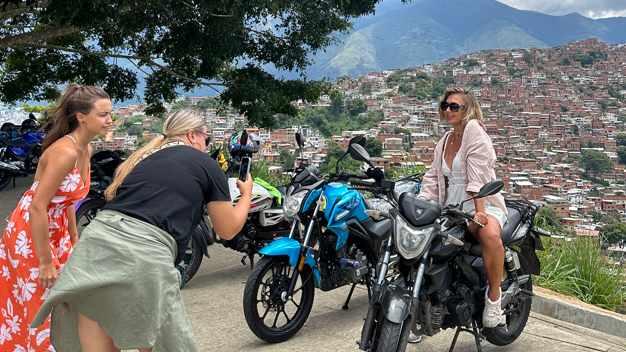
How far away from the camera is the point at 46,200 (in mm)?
2875

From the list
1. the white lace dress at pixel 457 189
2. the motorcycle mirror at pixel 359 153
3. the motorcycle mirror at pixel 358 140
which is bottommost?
the white lace dress at pixel 457 189

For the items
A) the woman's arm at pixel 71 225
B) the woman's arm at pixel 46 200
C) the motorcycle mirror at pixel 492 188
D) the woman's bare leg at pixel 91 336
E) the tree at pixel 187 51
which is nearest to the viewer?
the woman's bare leg at pixel 91 336

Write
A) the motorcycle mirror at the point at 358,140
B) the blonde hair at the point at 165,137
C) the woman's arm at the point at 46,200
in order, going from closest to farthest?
1. the blonde hair at the point at 165,137
2. the woman's arm at the point at 46,200
3. the motorcycle mirror at the point at 358,140

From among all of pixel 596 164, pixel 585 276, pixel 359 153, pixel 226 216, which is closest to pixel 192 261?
pixel 359 153

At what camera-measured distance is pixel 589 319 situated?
4746mm

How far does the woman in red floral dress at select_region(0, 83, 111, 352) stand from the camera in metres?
2.96

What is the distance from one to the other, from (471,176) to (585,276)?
2721 millimetres

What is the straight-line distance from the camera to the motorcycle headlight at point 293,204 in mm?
4535

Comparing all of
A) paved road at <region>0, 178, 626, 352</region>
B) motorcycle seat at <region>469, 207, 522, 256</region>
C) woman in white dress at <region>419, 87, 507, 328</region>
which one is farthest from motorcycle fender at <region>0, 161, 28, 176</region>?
motorcycle seat at <region>469, 207, 522, 256</region>

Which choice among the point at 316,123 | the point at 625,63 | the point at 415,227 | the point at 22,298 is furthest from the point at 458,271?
the point at 625,63

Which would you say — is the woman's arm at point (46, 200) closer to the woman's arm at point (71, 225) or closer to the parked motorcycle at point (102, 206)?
the woman's arm at point (71, 225)

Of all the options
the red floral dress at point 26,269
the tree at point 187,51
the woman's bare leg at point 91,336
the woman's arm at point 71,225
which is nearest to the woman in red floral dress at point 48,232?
the red floral dress at point 26,269

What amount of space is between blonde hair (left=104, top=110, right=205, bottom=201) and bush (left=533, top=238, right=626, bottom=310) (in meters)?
4.16

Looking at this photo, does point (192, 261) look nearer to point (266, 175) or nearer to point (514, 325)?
point (514, 325)
